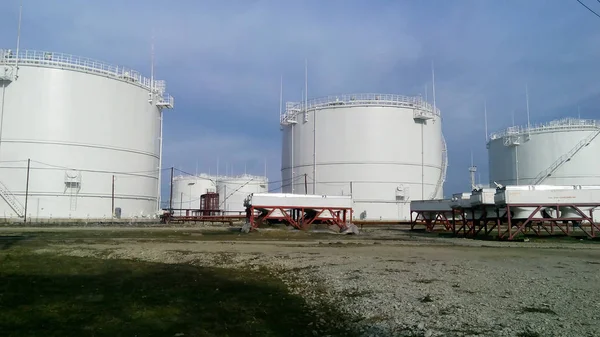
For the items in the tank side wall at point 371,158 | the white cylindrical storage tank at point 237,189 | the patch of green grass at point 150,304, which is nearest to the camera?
the patch of green grass at point 150,304

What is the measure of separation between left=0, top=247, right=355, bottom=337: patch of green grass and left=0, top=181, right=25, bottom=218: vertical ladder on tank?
37124mm

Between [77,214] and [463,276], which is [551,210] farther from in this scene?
[77,214]

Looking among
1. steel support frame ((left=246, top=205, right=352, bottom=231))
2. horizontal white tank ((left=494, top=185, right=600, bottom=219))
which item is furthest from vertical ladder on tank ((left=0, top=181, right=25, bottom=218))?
horizontal white tank ((left=494, top=185, right=600, bottom=219))

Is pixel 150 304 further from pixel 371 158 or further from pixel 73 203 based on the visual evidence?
pixel 371 158

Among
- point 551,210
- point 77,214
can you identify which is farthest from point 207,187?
point 551,210

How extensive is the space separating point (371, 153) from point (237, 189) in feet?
131

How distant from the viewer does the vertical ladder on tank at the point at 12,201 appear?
47.2 meters

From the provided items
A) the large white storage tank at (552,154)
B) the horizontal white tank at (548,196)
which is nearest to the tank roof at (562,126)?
the large white storage tank at (552,154)

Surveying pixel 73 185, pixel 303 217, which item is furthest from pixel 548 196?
pixel 73 185

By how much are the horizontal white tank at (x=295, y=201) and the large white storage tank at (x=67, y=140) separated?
2121 centimetres

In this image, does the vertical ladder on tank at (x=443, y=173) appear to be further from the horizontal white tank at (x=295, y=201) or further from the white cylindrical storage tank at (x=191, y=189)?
the white cylindrical storage tank at (x=191, y=189)

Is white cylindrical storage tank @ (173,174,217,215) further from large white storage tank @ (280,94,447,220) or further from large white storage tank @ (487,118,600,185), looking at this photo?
large white storage tank @ (487,118,600,185)

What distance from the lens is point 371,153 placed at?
55062mm

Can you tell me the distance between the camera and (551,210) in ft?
104
